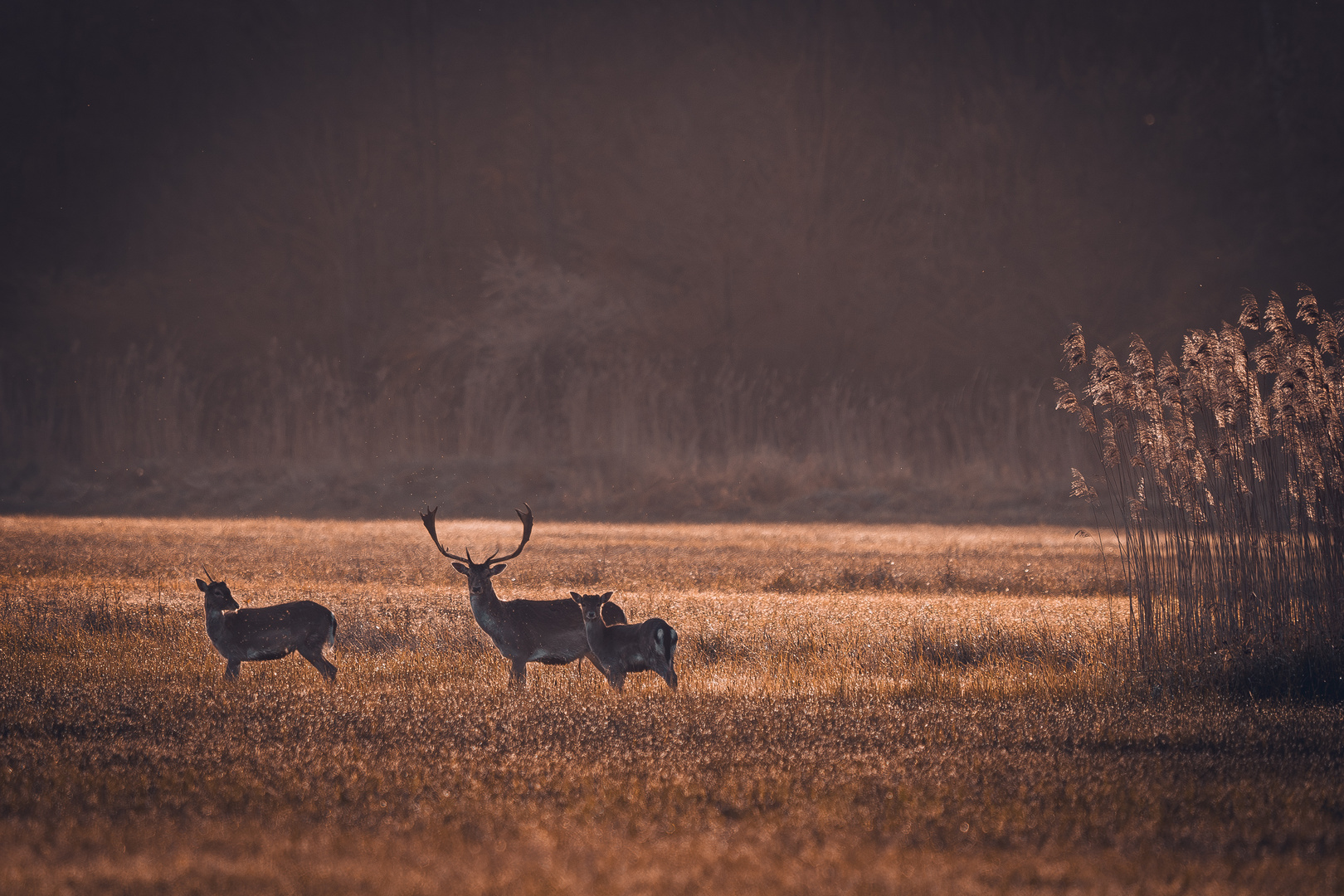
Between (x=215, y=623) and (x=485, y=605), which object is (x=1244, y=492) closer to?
(x=485, y=605)

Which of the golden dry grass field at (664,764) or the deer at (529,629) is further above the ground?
the deer at (529,629)

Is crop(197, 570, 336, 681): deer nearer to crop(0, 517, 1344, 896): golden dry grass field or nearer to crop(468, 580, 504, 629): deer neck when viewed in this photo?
crop(0, 517, 1344, 896): golden dry grass field

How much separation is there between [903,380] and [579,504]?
52.0 feet

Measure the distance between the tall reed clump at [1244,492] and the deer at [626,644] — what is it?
391 cm

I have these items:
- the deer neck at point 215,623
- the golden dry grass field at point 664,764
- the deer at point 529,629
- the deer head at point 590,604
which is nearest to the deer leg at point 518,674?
the deer at point 529,629

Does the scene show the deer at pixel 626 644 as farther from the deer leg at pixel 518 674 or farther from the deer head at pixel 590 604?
the deer leg at pixel 518 674

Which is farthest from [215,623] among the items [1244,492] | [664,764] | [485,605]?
[1244,492]

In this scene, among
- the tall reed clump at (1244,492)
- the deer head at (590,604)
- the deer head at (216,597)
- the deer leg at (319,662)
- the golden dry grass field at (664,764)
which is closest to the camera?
the golden dry grass field at (664,764)

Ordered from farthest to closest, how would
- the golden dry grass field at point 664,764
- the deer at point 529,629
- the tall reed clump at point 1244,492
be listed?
1. the tall reed clump at point 1244,492
2. the deer at point 529,629
3. the golden dry grass field at point 664,764

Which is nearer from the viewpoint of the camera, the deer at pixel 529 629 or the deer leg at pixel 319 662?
the deer at pixel 529 629

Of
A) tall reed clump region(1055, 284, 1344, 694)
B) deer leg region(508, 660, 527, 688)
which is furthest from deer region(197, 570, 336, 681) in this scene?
→ tall reed clump region(1055, 284, 1344, 694)

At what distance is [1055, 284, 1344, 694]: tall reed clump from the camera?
10047 mm

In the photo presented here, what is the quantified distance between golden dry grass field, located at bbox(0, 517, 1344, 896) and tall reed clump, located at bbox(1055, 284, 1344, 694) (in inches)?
32.1

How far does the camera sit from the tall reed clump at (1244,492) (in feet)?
33.0
